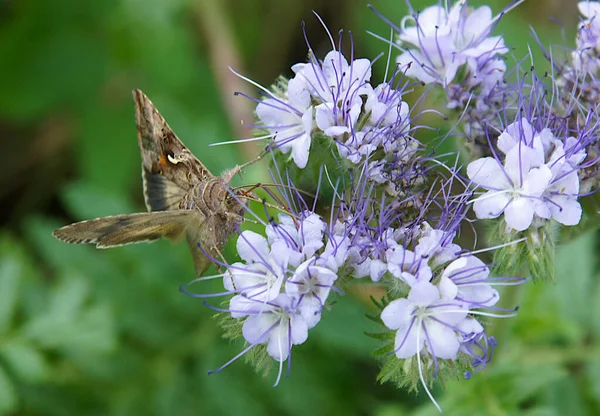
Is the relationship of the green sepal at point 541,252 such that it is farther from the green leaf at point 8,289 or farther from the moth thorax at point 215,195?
the green leaf at point 8,289

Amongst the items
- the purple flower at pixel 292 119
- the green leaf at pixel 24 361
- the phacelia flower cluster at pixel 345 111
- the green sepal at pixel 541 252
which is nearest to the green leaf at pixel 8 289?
the green leaf at pixel 24 361

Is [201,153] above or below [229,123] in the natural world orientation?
above

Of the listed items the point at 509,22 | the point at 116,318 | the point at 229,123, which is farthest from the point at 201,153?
the point at 509,22

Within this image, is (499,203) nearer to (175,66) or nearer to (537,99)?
(537,99)

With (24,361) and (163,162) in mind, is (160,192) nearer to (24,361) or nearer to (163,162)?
(163,162)

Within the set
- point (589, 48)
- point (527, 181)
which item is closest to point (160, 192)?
point (527, 181)

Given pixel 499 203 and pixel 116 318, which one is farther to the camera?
pixel 116 318
